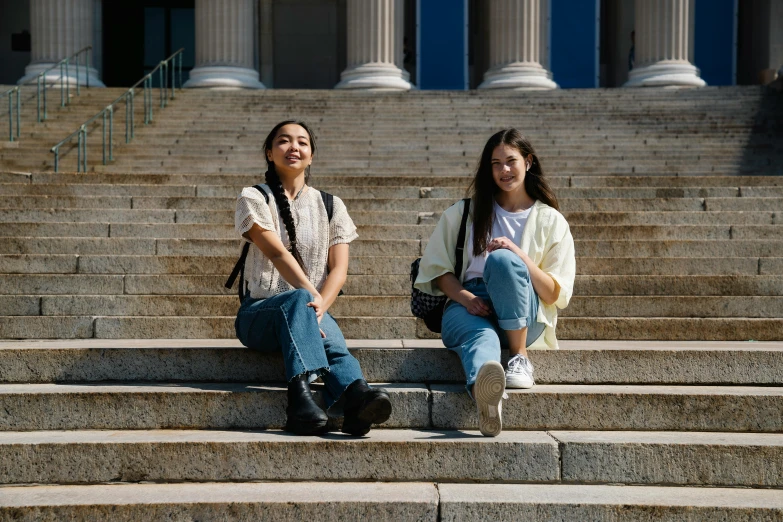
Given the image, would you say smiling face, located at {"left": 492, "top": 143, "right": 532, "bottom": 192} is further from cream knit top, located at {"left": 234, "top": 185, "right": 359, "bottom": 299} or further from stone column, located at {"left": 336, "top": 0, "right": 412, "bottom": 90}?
stone column, located at {"left": 336, "top": 0, "right": 412, "bottom": 90}

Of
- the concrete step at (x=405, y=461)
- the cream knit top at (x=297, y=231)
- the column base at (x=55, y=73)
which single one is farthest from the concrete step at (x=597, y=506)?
the column base at (x=55, y=73)

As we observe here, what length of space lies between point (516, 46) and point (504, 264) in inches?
629

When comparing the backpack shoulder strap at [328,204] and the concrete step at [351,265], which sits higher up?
the backpack shoulder strap at [328,204]

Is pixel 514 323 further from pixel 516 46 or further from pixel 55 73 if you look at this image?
pixel 55 73

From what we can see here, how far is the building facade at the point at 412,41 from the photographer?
19891mm

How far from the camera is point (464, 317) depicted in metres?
4.96

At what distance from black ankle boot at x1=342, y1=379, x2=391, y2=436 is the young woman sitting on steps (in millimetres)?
496

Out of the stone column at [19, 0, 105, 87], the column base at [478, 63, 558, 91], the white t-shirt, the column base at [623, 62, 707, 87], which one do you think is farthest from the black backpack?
the stone column at [19, 0, 105, 87]

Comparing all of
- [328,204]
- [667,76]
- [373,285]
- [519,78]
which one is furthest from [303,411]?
[667,76]

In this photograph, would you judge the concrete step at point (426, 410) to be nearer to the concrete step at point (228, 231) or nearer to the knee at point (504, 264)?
the knee at point (504, 264)

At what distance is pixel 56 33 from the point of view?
20625 mm

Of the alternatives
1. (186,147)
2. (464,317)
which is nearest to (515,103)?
(186,147)

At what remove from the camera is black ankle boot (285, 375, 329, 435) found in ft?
14.8

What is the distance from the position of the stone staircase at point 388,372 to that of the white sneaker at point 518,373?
3.0 inches
